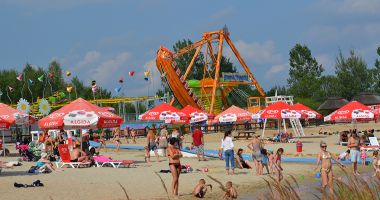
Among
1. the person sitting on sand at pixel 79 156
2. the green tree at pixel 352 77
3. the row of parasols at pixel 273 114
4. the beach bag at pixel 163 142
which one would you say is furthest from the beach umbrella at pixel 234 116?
the green tree at pixel 352 77

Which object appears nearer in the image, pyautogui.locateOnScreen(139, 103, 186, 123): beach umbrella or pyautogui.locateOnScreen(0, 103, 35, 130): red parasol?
pyautogui.locateOnScreen(0, 103, 35, 130): red parasol

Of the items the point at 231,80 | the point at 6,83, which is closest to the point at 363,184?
the point at 231,80

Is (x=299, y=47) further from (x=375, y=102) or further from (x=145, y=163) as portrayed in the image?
(x=145, y=163)

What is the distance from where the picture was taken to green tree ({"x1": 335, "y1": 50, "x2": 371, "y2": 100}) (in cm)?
8638

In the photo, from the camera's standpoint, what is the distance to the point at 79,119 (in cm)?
2056

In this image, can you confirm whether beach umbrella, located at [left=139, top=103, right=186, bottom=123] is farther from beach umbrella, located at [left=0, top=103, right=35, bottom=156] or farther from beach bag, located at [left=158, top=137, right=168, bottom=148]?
beach umbrella, located at [left=0, top=103, right=35, bottom=156]

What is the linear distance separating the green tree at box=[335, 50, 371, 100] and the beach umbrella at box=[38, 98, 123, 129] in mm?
69883

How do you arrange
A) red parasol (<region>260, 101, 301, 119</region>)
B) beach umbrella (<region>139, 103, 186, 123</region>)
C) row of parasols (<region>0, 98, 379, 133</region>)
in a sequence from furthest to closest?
red parasol (<region>260, 101, 301, 119</region>), beach umbrella (<region>139, 103, 186, 123</region>), row of parasols (<region>0, 98, 379, 133</region>)

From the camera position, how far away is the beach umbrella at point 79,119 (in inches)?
808

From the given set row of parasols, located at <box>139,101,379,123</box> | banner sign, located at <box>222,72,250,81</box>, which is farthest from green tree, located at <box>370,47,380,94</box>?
row of parasols, located at <box>139,101,379,123</box>

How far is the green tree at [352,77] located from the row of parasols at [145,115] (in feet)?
169

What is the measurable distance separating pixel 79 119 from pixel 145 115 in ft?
43.8

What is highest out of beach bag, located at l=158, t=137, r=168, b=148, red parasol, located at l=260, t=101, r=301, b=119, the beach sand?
red parasol, located at l=260, t=101, r=301, b=119

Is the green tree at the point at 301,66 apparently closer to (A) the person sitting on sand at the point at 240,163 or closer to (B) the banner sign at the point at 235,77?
(B) the banner sign at the point at 235,77
